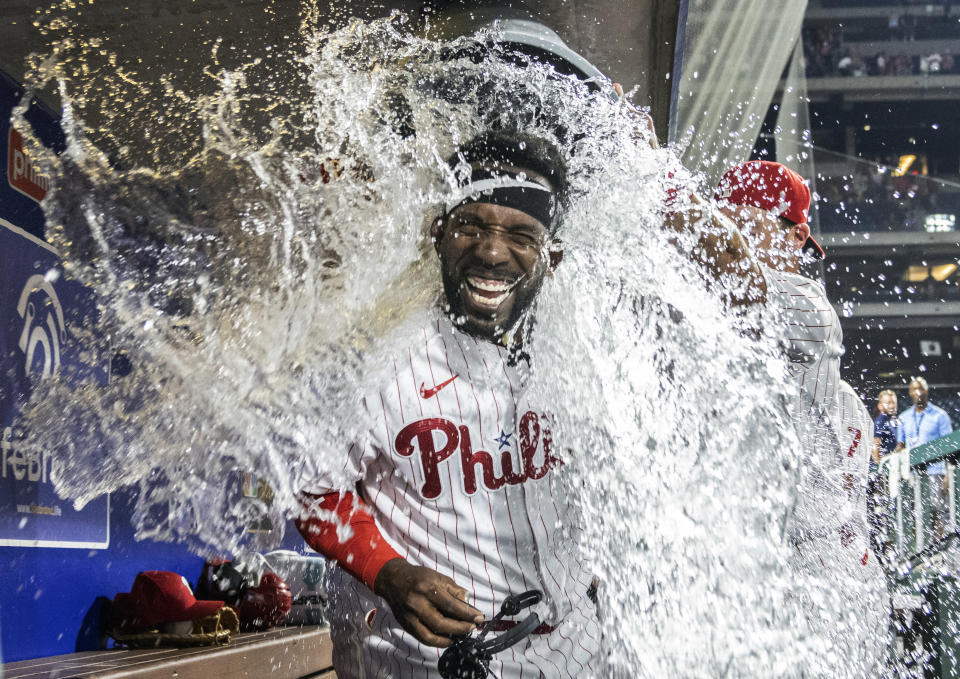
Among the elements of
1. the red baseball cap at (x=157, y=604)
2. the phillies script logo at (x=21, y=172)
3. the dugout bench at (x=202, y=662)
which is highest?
the phillies script logo at (x=21, y=172)

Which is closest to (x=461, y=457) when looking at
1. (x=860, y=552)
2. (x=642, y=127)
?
(x=642, y=127)

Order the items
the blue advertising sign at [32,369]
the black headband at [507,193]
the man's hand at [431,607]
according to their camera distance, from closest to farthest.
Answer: the man's hand at [431,607]
the black headband at [507,193]
the blue advertising sign at [32,369]

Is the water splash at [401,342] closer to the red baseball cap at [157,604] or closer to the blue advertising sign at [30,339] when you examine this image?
the blue advertising sign at [30,339]

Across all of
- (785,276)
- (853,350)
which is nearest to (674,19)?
(785,276)

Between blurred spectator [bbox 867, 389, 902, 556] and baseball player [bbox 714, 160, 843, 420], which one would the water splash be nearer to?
baseball player [bbox 714, 160, 843, 420]

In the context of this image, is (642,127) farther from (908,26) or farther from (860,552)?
(908,26)

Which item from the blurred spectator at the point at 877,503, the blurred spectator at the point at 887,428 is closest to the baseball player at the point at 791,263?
the blurred spectator at the point at 877,503

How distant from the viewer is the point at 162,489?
3.42 m

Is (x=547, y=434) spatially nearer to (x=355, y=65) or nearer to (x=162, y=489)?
(x=355, y=65)

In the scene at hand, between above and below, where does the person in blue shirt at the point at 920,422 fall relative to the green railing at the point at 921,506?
above

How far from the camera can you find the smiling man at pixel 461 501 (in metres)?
1.84

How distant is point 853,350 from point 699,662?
1559 centimetres

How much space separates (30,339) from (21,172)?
A: 21.8 inches

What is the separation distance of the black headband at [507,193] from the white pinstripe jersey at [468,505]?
40 centimetres
